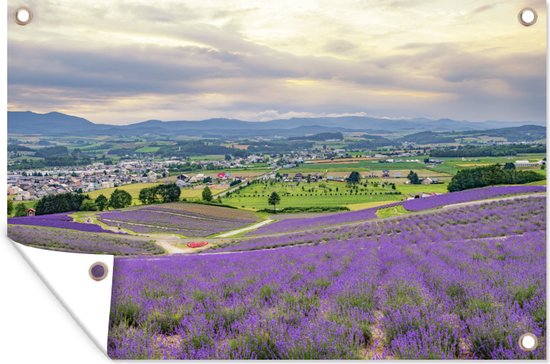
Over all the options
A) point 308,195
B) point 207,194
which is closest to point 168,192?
point 207,194

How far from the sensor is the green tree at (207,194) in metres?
3.09

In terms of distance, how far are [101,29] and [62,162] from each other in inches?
43.8

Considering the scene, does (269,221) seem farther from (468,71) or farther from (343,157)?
(468,71)

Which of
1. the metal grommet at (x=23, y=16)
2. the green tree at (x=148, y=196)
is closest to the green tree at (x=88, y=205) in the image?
the green tree at (x=148, y=196)

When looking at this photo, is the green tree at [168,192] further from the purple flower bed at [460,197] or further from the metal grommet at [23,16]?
the purple flower bed at [460,197]

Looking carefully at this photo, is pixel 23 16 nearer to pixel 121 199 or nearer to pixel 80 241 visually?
pixel 121 199

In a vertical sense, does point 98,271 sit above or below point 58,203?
below

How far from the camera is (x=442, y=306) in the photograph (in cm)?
258

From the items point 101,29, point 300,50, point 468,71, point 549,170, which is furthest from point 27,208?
point 549,170

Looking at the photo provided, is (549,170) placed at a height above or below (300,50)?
below

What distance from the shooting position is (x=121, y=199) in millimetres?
3135

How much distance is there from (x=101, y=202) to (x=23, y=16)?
1504 millimetres

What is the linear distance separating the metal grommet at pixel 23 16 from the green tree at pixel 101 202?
1.41 meters

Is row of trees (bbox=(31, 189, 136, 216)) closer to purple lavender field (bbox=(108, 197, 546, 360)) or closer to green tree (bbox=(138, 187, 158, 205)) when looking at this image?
green tree (bbox=(138, 187, 158, 205))
